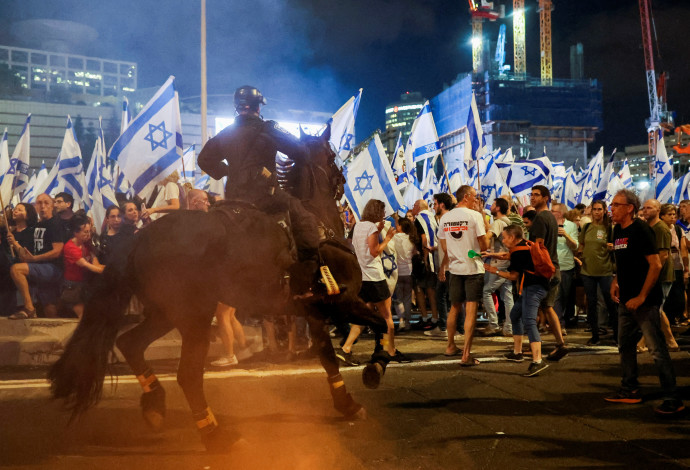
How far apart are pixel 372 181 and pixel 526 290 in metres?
4.53

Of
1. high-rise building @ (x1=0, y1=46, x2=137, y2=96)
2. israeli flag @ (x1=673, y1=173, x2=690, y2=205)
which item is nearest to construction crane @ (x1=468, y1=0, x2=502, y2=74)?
high-rise building @ (x1=0, y1=46, x2=137, y2=96)

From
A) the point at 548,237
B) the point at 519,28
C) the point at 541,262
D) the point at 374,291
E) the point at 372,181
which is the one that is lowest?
the point at 374,291

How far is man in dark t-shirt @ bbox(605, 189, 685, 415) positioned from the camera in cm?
572

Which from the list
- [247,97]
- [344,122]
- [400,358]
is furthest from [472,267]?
[344,122]

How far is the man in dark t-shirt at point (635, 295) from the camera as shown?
572 centimetres

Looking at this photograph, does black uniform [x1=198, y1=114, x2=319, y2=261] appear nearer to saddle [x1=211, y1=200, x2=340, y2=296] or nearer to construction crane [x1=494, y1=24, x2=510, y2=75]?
saddle [x1=211, y1=200, x2=340, y2=296]

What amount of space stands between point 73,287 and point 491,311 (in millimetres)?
6555

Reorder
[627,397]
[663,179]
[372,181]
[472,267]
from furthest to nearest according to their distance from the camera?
[663,179]
[372,181]
[472,267]
[627,397]

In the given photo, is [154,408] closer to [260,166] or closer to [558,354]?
[260,166]

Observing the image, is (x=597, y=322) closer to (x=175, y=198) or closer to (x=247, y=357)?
(x=247, y=357)

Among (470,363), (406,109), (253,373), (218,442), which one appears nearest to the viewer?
(218,442)

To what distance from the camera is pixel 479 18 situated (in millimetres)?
128250

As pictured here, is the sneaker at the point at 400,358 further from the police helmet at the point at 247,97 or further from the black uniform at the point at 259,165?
the police helmet at the point at 247,97

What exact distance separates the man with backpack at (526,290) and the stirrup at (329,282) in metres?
3.06
